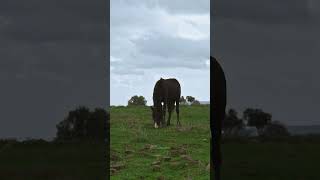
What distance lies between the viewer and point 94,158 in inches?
589

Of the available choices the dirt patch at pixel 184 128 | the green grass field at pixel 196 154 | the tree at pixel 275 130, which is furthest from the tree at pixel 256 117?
the dirt patch at pixel 184 128

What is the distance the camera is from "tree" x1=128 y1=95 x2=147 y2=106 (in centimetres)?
2692

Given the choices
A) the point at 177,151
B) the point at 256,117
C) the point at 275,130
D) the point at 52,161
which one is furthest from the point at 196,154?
the point at 275,130

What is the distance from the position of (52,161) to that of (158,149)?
294 cm

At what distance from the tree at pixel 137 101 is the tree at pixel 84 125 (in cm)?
850

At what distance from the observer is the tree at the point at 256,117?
16.1 metres

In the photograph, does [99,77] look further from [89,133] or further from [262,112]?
[262,112]

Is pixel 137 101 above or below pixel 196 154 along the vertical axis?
above

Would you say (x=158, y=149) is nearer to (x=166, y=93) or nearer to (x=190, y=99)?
(x=166, y=93)

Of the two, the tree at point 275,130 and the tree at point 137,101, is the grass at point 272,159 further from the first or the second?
the tree at point 137,101

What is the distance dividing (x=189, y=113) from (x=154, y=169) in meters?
11.5

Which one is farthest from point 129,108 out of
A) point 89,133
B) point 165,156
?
point 165,156

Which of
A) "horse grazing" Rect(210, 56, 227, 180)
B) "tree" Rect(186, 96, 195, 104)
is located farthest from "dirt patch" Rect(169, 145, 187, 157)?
"tree" Rect(186, 96, 195, 104)

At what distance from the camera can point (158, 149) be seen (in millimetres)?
15445
